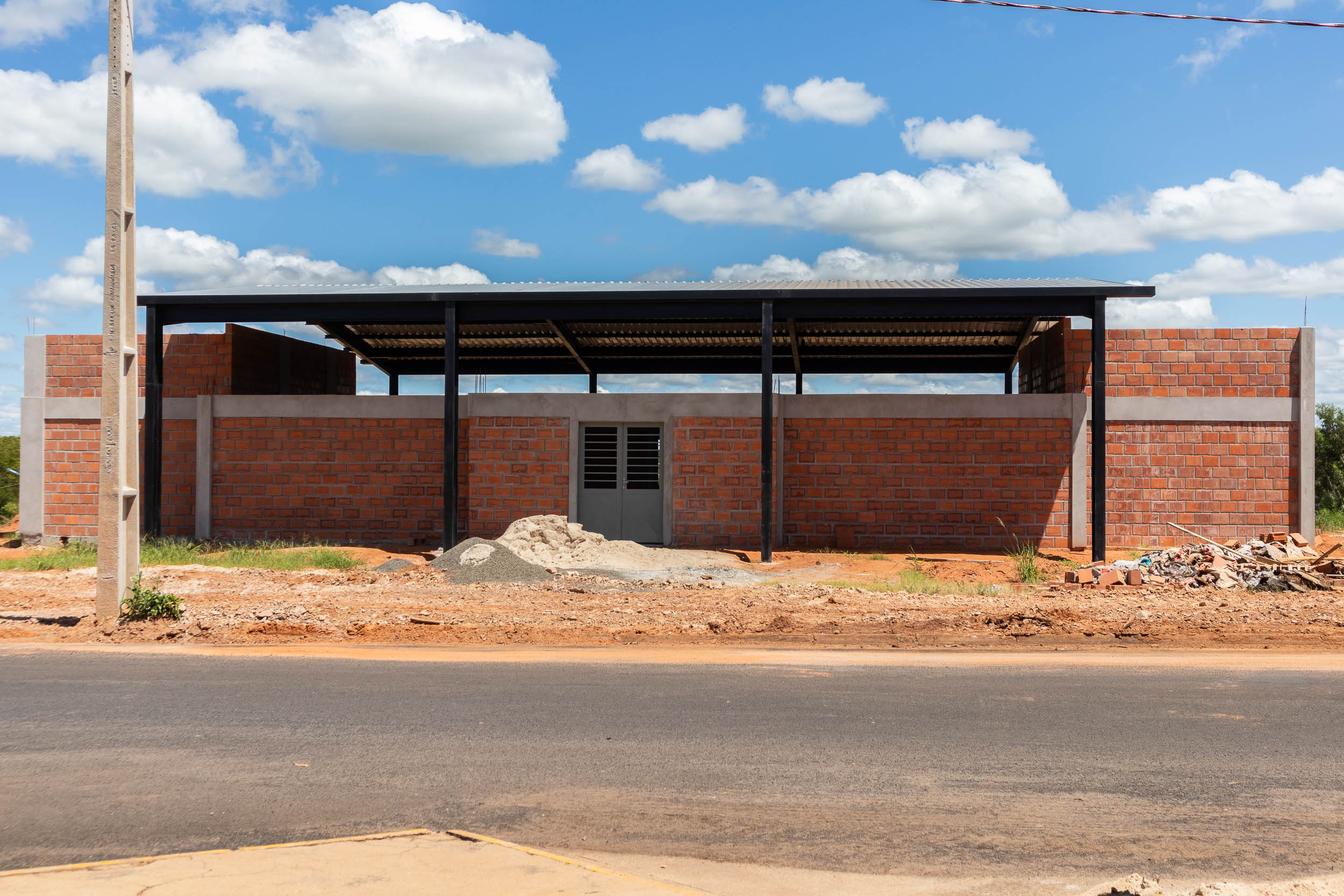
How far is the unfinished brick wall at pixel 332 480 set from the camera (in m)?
17.7

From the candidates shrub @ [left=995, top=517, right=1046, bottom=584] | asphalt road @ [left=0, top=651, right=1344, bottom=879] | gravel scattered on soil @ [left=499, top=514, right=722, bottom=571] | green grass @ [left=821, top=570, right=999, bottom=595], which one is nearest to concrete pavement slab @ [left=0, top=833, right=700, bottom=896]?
asphalt road @ [left=0, top=651, right=1344, bottom=879]

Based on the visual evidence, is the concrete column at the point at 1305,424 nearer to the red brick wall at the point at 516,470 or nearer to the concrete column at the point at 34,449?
the red brick wall at the point at 516,470

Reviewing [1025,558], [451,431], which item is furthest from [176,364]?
[1025,558]

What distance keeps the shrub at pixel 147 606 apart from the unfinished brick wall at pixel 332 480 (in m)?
7.77

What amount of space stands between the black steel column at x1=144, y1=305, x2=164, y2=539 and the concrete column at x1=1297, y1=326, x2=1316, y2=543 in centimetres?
2095

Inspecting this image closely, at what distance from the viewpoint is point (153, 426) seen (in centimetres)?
1661

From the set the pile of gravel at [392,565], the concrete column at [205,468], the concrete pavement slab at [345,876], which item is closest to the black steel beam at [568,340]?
the pile of gravel at [392,565]

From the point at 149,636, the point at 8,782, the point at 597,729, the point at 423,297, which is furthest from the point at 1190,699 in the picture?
the point at 423,297

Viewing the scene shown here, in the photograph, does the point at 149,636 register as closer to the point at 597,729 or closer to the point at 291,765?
the point at 291,765

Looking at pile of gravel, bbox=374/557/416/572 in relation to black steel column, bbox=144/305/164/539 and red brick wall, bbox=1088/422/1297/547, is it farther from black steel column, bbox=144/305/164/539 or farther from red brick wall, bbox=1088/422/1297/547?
red brick wall, bbox=1088/422/1297/547

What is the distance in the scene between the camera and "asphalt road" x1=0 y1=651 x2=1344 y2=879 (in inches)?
161

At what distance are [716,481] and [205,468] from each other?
33.4ft

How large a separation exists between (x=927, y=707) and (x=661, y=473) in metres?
11.2

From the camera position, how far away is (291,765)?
16.7 feet
